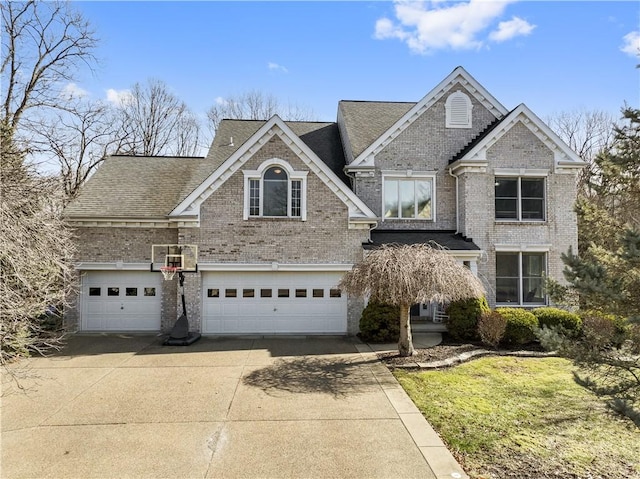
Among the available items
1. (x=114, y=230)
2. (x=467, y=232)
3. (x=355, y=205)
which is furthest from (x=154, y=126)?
(x=467, y=232)

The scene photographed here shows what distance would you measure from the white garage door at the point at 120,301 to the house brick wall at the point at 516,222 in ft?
38.9

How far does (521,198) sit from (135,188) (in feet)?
49.8

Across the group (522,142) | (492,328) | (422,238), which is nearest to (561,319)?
(492,328)

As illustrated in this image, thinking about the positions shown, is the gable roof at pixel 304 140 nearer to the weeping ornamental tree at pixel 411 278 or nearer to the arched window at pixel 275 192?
the arched window at pixel 275 192

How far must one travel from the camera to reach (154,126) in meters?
34.5

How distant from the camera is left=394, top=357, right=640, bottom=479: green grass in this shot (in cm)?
520

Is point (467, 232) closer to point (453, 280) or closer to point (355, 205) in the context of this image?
point (355, 205)

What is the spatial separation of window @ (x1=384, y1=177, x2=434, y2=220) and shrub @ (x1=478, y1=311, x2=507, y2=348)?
490 centimetres

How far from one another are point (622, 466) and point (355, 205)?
973cm

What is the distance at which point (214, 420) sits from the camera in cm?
654

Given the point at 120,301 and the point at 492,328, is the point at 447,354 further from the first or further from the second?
the point at 120,301

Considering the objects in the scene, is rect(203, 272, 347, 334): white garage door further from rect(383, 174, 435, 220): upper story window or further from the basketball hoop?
rect(383, 174, 435, 220): upper story window

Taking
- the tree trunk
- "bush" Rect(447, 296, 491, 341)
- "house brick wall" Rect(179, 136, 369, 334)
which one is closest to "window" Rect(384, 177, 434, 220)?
"house brick wall" Rect(179, 136, 369, 334)

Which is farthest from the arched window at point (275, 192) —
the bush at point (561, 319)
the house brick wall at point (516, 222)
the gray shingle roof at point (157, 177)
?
the bush at point (561, 319)
